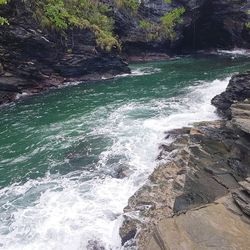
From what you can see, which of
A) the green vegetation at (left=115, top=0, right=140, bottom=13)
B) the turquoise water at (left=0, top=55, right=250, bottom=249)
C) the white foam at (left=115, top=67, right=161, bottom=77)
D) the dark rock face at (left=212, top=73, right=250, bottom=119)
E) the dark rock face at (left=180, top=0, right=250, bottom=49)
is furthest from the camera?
the dark rock face at (left=180, top=0, right=250, bottom=49)

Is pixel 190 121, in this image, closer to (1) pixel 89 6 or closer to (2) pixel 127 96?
(2) pixel 127 96

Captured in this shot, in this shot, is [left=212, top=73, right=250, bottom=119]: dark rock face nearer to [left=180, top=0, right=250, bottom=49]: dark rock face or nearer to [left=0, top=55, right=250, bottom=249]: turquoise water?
[left=0, top=55, right=250, bottom=249]: turquoise water

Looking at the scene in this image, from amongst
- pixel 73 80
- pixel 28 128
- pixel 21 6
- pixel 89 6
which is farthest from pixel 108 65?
pixel 28 128

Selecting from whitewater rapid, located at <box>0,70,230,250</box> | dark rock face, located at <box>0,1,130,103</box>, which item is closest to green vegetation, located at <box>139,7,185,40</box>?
dark rock face, located at <box>0,1,130,103</box>

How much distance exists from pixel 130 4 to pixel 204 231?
156ft

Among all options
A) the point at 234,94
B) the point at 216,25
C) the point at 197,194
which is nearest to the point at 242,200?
the point at 197,194

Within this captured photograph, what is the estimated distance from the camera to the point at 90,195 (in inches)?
601

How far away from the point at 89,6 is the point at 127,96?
18.5m

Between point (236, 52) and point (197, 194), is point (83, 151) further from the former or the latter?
point (236, 52)

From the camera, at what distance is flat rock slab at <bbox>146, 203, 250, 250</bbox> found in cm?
917

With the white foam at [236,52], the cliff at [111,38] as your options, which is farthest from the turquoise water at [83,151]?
the white foam at [236,52]

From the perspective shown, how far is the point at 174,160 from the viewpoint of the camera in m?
16.2

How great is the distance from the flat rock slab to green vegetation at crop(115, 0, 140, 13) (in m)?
44.5

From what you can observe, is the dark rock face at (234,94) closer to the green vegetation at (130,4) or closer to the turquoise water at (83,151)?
the turquoise water at (83,151)
